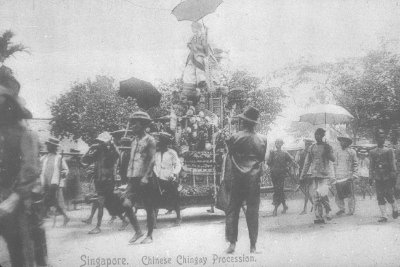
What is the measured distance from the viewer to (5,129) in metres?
3.50

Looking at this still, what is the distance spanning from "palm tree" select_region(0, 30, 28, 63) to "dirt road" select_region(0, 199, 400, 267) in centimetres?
261

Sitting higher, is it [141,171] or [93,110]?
[93,110]

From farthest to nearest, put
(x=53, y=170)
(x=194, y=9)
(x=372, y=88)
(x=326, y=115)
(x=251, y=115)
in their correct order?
(x=326, y=115)
(x=372, y=88)
(x=194, y=9)
(x=53, y=170)
(x=251, y=115)

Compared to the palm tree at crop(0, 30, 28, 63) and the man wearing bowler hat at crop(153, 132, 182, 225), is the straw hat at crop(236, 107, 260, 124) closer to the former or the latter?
the man wearing bowler hat at crop(153, 132, 182, 225)

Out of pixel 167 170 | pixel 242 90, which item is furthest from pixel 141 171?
pixel 242 90

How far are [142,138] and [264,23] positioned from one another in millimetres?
2597

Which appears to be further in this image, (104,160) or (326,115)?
(326,115)

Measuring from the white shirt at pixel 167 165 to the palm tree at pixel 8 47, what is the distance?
2.66 meters

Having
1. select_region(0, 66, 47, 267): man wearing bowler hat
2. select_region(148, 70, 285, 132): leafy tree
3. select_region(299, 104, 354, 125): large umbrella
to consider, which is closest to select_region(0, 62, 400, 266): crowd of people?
select_region(0, 66, 47, 267): man wearing bowler hat

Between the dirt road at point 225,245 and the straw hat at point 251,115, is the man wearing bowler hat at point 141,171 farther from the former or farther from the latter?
the straw hat at point 251,115

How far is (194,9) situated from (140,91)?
5.48 feet

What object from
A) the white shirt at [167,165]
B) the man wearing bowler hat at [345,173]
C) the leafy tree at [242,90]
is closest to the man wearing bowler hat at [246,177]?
the white shirt at [167,165]

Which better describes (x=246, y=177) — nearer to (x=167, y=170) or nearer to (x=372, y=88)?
(x=167, y=170)

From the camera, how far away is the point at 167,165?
7.05 meters
